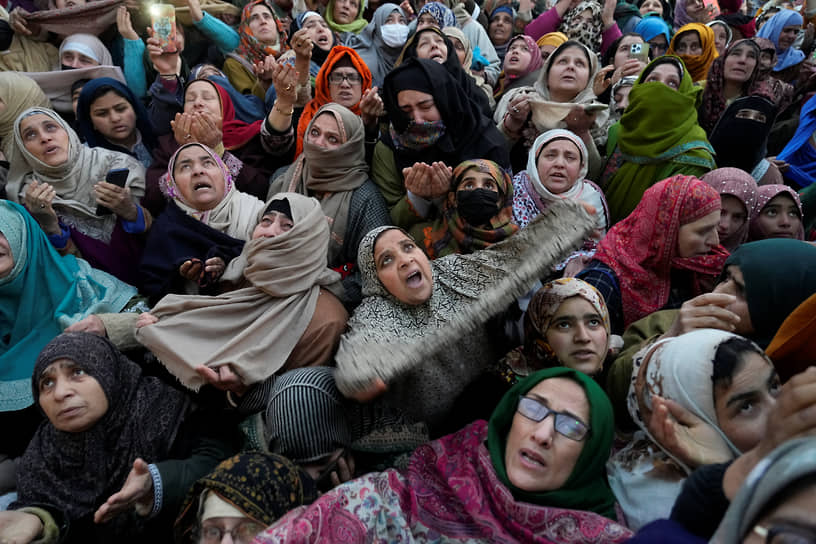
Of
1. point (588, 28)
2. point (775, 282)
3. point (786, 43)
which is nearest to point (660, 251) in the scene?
point (775, 282)

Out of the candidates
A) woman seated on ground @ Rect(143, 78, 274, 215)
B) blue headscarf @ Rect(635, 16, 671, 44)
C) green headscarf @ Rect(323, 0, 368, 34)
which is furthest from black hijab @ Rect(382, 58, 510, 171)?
blue headscarf @ Rect(635, 16, 671, 44)

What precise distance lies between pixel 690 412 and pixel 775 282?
2.43 ft

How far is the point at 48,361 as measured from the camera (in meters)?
1.94

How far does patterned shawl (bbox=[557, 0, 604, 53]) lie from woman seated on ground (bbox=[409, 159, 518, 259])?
148 inches

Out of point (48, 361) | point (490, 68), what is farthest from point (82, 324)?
point (490, 68)

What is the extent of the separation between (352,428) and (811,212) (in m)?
3.46

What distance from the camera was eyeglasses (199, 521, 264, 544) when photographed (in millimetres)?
1530

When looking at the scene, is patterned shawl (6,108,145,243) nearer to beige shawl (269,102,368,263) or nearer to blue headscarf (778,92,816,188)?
beige shawl (269,102,368,263)

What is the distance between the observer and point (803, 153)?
4.03m

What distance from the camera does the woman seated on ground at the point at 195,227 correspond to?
264 centimetres

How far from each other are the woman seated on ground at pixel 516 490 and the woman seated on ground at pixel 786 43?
5.61 meters

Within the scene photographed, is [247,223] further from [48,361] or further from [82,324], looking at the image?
[48,361]

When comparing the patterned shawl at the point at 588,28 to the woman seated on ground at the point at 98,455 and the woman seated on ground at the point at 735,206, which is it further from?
the woman seated on ground at the point at 98,455

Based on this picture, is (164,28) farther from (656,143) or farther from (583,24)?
(583,24)
